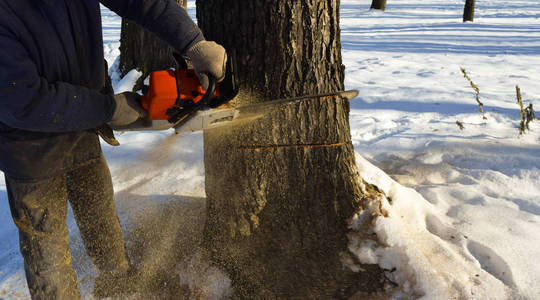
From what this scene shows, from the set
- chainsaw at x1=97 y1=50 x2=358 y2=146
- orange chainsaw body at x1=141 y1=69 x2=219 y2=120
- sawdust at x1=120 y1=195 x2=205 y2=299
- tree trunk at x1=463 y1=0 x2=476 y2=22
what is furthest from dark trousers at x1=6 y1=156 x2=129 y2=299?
tree trunk at x1=463 y1=0 x2=476 y2=22

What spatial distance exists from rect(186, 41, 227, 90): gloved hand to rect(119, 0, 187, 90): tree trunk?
3320 mm

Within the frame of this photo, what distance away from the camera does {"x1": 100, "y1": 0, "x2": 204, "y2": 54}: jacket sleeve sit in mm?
1435

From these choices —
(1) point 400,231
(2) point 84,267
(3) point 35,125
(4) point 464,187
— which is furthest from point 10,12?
(4) point 464,187

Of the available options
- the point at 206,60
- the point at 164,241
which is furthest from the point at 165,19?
the point at 164,241

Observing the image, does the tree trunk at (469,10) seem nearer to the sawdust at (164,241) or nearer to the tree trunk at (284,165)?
the tree trunk at (284,165)

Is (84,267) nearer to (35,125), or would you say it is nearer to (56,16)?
(35,125)

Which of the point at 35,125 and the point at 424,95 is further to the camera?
the point at 424,95

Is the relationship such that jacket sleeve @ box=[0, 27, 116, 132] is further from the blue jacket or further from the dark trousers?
the dark trousers

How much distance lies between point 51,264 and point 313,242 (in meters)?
1.20

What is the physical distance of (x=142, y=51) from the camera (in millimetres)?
4844

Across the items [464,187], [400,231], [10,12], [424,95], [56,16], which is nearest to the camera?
[10,12]

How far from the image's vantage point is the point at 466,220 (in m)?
1.99

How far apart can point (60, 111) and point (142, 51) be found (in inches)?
152

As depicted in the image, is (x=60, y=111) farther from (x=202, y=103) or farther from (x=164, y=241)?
(x=164, y=241)
